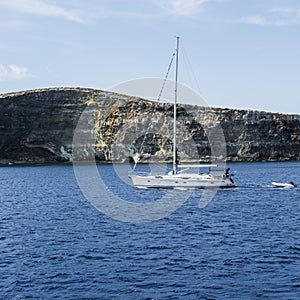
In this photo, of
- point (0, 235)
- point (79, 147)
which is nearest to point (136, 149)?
point (79, 147)

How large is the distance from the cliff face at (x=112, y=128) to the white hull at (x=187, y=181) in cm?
8008

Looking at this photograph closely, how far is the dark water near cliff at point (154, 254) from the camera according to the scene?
952 inches

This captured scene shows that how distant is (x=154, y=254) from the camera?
30.8m

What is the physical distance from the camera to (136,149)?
149 meters

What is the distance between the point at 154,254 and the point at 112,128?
408 ft

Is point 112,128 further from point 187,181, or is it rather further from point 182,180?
point 187,181

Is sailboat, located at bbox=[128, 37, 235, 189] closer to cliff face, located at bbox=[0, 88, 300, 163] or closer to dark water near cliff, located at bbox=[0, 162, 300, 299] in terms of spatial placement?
dark water near cliff, located at bbox=[0, 162, 300, 299]

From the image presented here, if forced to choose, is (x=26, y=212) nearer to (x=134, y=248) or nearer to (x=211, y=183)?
(x=134, y=248)

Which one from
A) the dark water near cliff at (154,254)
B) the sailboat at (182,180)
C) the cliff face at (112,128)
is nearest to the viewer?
the dark water near cliff at (154,254)

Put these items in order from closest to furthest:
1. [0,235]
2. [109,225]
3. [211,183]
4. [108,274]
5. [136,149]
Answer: [108,274] < [0,235] < [109,225] < [211,183] < [136,149]

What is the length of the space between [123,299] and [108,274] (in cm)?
397

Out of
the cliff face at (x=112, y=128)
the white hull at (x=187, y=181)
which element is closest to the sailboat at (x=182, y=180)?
the white hull at (x=187, y=181)

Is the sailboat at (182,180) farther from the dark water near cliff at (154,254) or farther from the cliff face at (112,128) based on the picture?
the cliff face at (112,128)

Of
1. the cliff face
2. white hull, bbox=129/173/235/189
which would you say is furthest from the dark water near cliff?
the cliff face
